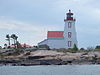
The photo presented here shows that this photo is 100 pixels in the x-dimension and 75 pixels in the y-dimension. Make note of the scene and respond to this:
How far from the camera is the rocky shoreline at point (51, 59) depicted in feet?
268

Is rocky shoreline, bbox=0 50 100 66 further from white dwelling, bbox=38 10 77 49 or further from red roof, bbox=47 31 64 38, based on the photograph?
red roof, bbox=47 31 64 38

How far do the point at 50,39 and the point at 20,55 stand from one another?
17.0 metres

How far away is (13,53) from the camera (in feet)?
314

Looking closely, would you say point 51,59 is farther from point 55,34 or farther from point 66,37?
point 55,34

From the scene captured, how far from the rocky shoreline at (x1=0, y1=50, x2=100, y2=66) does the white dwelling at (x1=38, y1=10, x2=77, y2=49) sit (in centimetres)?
1532

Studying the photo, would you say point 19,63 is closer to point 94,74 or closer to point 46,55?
point 46,55

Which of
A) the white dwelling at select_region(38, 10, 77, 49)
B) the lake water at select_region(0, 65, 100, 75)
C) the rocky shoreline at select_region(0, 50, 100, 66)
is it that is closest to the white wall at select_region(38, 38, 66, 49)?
the white dwelling at select_region(38, 10, 77, 49)

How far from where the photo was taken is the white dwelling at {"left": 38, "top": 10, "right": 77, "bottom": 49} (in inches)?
4109

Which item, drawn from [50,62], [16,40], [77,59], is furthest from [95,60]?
[16,40]

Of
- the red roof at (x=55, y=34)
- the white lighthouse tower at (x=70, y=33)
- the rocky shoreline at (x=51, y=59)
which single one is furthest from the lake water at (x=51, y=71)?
the red roof at (x=55, y=34)

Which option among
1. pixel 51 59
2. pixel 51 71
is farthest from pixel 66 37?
pixel 51 71

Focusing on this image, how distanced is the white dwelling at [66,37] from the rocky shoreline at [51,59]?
15.3 metres

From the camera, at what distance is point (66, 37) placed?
104 metres

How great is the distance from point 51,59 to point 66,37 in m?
23.1
